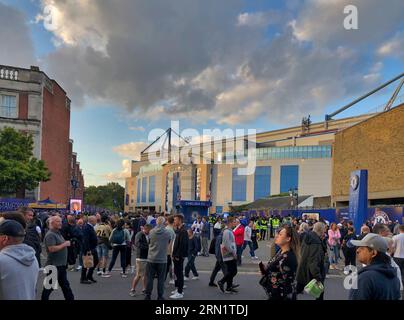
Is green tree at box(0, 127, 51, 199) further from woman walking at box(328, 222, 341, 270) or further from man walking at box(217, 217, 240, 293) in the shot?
man walking at box(217, 217, 240, 293)

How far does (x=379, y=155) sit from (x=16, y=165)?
3269 cm

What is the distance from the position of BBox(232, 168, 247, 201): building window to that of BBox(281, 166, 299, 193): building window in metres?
8.90

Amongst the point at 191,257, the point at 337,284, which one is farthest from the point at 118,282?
the point at 337,284

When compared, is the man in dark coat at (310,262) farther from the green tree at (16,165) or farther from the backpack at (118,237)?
the green tree at (16,165)

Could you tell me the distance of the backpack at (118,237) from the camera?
11281 millimetres

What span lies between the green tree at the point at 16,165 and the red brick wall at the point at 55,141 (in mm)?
6824

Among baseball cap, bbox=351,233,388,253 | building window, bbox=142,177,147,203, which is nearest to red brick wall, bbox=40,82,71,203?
baseball cap, bbox=351,233,388,253

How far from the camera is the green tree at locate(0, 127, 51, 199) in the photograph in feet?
93.9

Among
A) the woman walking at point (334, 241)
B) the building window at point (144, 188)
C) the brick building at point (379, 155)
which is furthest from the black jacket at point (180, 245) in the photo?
the building window at point (144, 188)

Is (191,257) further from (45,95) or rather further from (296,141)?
(296,141)

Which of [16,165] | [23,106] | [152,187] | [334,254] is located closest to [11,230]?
[334,254]

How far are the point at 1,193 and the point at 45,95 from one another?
10.5 metres

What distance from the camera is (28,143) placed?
31734 millimetres

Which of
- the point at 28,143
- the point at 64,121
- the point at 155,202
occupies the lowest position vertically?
the point at 155,202
